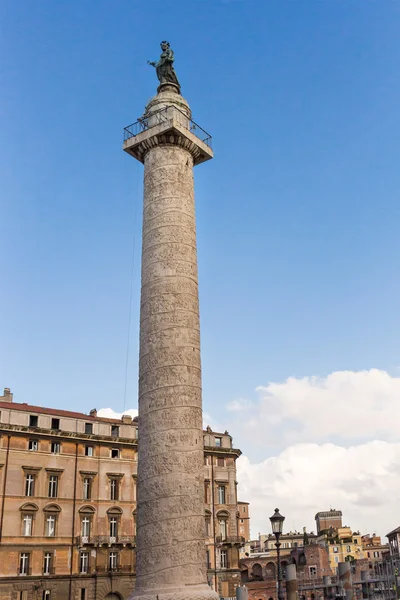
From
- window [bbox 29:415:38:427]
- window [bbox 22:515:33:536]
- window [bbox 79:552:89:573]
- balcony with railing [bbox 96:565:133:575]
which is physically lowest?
balcony with railing [bbox 96:565:133:575]

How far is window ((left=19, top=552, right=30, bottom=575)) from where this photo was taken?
3625cm

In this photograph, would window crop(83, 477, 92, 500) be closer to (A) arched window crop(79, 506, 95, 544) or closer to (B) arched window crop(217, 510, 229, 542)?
(A) arched window crop(79, 506, 95, 544)

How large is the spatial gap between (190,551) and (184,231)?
8.15m

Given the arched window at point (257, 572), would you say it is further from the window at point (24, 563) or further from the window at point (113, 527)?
the window at point (24, 563)

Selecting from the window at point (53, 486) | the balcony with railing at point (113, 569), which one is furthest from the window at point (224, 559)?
the window at point (53, 486)

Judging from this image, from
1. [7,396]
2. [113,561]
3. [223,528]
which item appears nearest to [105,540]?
[113,561]

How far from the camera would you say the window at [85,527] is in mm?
39078

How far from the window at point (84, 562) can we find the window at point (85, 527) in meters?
1.08

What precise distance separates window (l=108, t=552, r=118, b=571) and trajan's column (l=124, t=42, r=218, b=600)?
26242 millimetres

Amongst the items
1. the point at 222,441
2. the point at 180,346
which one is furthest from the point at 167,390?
the point at 222,441

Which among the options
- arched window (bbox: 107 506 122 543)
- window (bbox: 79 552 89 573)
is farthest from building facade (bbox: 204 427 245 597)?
window (bbox: 79 552 89 573)

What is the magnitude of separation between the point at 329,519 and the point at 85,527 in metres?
66.7

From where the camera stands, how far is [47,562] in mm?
37500

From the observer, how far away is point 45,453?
128 ft
